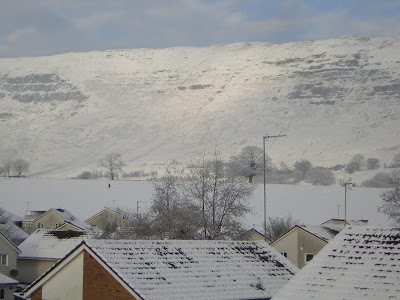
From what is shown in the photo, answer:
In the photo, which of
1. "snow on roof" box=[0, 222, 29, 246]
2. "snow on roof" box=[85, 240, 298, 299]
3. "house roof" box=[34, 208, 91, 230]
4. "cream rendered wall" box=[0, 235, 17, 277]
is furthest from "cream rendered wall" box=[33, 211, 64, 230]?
"snow on roof" box=[85, 240, 298, 299]

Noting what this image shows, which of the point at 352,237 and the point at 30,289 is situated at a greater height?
the point at 352,237

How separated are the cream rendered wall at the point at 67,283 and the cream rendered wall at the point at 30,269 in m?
23.1

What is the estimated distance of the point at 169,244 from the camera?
25844 millimetres

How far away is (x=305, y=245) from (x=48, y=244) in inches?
607

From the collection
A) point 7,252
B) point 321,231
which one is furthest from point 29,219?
point 321,231

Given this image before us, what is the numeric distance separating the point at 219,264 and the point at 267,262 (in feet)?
8.06

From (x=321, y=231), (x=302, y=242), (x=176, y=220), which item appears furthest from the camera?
(x=321, y=231)

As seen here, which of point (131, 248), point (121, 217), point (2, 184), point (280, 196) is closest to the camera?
point (131, 248)

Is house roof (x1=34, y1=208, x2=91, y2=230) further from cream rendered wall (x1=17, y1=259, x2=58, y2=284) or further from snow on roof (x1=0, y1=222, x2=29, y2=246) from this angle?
cream rendered wall (x1=17, y1=259, x2=58, y2=284)

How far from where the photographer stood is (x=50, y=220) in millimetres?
69750

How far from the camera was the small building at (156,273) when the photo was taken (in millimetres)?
23000

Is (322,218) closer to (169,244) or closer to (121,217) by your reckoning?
(121,217)

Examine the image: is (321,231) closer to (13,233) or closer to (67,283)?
(13,233)

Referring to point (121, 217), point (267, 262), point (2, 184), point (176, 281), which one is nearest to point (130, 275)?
point (176, 281)
